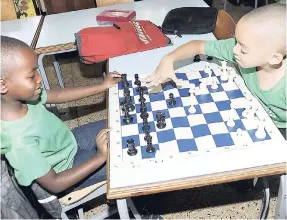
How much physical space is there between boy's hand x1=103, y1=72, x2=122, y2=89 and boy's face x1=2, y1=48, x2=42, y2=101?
0.47 metres

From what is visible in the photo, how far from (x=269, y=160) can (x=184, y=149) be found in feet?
0.93

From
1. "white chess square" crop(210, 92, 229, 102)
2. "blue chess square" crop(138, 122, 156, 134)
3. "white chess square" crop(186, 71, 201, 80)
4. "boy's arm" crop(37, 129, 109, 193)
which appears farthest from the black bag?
"boy's arm" crop(37, 129, 109, 193)

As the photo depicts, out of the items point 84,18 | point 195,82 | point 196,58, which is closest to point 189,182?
point 195,82

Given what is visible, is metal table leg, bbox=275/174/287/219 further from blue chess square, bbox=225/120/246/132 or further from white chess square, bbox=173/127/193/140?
white chess square, bbox=173/127/193/140

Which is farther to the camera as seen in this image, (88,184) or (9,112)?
(88,184)

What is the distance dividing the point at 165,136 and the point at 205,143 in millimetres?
152

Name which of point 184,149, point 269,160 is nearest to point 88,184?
point 184,149

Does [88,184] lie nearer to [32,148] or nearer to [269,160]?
[32,148]

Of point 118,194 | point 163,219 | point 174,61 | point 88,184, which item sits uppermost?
point 174,61

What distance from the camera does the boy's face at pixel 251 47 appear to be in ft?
4.29

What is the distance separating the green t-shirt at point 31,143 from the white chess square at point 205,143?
0.54 meters

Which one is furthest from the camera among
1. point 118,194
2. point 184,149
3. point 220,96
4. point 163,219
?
point 163,219

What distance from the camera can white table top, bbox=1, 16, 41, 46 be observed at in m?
2.36

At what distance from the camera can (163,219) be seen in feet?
6.16
